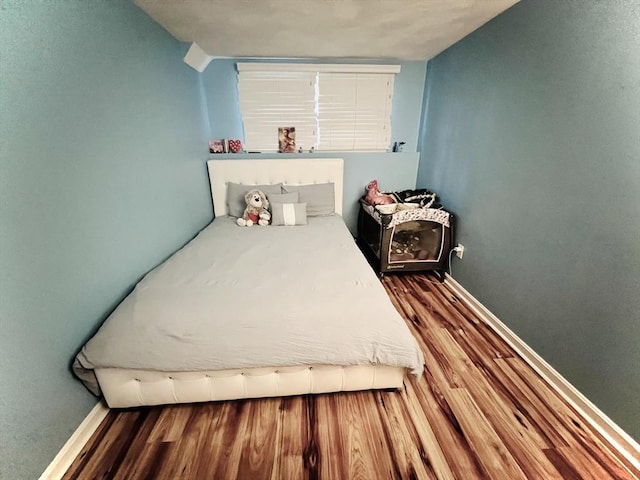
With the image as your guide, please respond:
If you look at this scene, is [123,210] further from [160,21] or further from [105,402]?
[160,21]

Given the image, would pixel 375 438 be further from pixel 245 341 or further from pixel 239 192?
pixel 239 192

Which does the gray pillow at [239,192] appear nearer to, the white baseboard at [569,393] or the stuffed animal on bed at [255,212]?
the stuffed animal on bed at [255,212]

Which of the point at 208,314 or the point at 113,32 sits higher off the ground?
the point at 113,32

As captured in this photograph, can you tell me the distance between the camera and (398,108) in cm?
305

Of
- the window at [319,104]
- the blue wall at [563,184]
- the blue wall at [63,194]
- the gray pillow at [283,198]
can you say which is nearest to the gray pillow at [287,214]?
the gray pillow at [283,198]

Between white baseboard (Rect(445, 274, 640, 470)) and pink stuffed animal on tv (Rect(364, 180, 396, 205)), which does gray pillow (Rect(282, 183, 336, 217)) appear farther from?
white baseboard (Rect(445, 274, 640, 470))

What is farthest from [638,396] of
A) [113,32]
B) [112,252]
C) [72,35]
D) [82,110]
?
[113,32]

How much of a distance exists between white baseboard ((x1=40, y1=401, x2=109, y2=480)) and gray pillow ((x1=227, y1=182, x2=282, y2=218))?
1885 millimetres

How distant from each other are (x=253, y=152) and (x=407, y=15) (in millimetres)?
1929

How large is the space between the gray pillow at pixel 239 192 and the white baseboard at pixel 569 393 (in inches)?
86.9

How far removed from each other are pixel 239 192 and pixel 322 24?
1648 mm

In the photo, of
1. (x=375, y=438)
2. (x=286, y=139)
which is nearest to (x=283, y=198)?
(x=286, y=139)

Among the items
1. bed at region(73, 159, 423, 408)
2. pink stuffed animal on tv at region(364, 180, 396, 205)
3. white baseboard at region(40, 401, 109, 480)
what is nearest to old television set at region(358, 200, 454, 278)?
pink stuffed animal on tv at region(364, 180, 396, 205)

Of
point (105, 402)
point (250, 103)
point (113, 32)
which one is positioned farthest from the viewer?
point (250, 103)
